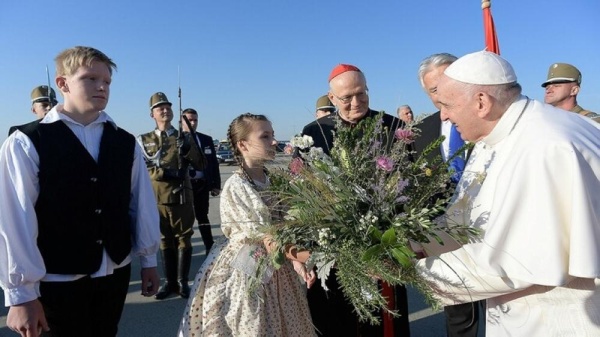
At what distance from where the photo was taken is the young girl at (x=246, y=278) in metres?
2.32

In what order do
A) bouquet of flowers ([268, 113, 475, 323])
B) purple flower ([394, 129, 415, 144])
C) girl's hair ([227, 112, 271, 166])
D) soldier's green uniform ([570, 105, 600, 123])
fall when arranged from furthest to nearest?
soldier's green uniform ([570, 105, 600, 123]) < girl's hair ([227, 112, 271, 166]) < purple flower ([394, 129, 415, 144]) < bouquet of flowers ([268, 113, 475, 323])

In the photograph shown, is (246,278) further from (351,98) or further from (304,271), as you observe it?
(351,98)

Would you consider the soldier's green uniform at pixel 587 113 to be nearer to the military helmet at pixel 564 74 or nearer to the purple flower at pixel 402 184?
the military helmet at pixel 564 74

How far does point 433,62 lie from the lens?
282 cm

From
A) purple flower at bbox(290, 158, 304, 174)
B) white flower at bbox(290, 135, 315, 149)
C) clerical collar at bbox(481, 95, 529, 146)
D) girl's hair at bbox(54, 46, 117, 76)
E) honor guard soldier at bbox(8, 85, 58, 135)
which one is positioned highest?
honor guard soldier at bbox(8, 85, 58, 135)

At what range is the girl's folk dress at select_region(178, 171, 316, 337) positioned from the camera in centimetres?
233

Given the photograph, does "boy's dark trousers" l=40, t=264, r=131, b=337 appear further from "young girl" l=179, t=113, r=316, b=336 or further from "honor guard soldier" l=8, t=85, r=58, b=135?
"honor guard soldier" l=8, t=85, r=58, b=135

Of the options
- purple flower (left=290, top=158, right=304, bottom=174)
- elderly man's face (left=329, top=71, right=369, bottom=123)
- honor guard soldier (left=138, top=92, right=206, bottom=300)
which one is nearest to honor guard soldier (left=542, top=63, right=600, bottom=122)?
elderly man's face (left=329, top=71, right=369, bottom=123)

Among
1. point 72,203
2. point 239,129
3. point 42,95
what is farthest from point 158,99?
point 72,203

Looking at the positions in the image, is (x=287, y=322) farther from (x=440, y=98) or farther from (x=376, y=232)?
(x=440, y=98)

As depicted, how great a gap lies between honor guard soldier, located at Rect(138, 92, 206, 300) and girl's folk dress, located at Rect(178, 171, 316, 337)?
2.62 metres

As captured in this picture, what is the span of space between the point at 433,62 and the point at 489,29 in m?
0.88

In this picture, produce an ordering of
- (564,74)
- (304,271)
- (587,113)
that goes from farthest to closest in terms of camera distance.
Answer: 1. (564,74)
2. (587,113)
3. (304,271)

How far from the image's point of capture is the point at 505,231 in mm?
1425
